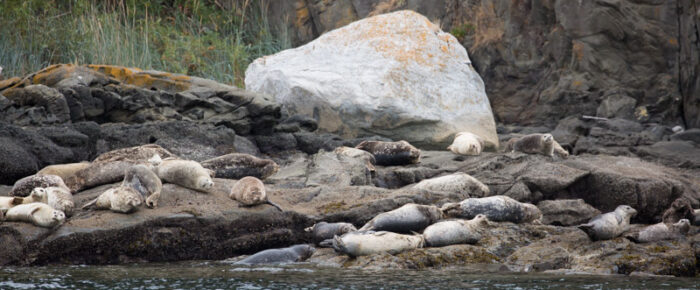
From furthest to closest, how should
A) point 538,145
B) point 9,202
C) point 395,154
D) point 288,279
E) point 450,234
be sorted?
point 395,154 < point 538,145 < point 9,202 < point 450,234 < point 288,279

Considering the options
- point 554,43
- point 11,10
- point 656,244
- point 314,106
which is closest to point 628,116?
point 554,43

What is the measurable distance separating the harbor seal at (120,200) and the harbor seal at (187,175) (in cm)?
67

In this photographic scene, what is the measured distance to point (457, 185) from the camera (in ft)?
28.5

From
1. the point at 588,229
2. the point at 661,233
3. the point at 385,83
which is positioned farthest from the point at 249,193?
the point at 385,83

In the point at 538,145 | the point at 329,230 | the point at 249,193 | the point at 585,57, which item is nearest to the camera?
the point at 329,230

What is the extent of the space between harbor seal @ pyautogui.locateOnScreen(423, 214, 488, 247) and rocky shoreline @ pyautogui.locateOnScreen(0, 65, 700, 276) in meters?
0.12

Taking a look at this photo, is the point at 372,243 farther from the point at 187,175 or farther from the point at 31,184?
the point at 31,184

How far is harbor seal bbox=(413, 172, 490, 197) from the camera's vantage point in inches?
340

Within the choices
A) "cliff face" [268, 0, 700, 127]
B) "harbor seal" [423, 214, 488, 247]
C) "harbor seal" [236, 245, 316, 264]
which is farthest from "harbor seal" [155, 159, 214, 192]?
"cliff face" [268, 0, 700, 127]

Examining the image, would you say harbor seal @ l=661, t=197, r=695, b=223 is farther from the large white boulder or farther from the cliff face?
the cliff face

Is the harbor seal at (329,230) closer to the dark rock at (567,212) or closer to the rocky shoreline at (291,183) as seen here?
the rocky shoreline at (291,183)

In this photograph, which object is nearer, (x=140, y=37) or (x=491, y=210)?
(x=491, y=210)

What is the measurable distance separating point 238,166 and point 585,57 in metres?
9.44

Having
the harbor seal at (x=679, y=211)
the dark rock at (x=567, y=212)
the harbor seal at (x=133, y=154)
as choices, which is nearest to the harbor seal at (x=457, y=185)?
the dark rock at (x=567, y=212)
